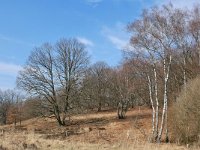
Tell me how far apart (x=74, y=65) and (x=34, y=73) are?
6.34m

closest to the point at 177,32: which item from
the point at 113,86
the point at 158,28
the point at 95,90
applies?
the point at 158,28

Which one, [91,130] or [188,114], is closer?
[188,114]

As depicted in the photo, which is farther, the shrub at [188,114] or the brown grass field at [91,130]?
the brown grass field at [91,130]

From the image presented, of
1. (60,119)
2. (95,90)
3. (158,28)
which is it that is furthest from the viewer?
(95,90)

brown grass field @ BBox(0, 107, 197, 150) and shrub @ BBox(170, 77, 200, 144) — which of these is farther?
Result: brown grass field @ BBox(0, 107, 197, 150)

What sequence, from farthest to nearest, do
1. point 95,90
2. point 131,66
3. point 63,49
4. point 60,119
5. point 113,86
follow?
point 95,90, point 113,86, point 63,49, point 60,119, point 131,66

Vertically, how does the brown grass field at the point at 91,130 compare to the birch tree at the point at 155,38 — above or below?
below

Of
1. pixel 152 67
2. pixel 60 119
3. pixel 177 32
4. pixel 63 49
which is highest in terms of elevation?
pixel 63 49

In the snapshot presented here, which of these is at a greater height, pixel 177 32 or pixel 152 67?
pixel 177 32

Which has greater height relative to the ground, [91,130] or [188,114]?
[188,114]

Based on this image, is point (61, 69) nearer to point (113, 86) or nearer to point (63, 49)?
point (63, 49)

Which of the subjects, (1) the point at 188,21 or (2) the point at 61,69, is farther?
(2) the point at 61,69

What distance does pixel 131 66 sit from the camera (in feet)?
124

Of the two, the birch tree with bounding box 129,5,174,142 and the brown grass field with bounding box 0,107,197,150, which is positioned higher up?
the birch tree with bounding box 129,5,174,142
